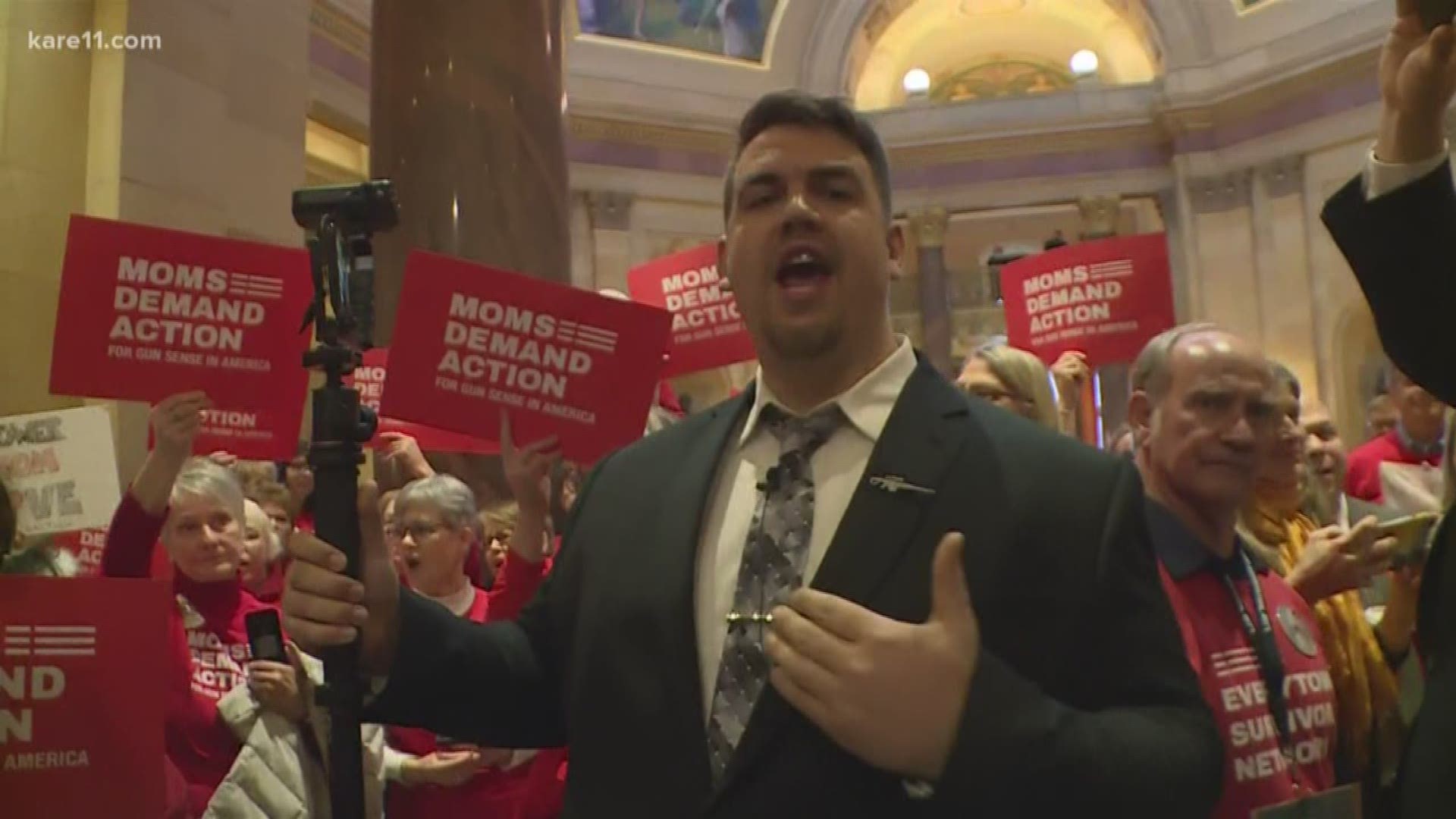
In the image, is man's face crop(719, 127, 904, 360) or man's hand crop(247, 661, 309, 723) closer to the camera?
man's face crop(719, 127, 904, 360)

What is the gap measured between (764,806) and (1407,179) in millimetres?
1113

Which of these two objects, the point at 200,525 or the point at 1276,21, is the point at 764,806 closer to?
the point at 200,525

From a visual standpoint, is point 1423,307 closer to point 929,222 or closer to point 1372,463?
point 1372,463

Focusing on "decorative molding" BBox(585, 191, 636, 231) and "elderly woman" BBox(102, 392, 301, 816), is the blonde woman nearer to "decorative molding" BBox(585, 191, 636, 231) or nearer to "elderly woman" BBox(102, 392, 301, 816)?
"elderly woman" BBox(102, 392, 301, 816)

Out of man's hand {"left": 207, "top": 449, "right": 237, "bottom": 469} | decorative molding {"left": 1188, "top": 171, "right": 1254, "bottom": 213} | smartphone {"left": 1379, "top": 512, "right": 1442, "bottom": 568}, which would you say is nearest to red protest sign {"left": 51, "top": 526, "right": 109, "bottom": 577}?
man's hand {"left": 207, "top": 449, "right": 237, "bottom": 469}

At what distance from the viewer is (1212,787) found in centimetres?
155

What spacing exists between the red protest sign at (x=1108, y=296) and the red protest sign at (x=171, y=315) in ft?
9.82

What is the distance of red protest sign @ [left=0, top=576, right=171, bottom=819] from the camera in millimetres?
2723

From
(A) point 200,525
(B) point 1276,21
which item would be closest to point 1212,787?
(A) point 200,525

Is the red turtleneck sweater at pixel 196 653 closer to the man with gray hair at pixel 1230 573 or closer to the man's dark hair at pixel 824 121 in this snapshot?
the man's dark hair at pixel 824 121

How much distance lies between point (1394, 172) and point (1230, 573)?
110 centimetres

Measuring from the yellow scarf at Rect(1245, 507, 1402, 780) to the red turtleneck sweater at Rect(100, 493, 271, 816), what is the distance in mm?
2463

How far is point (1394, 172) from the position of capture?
1697 mm

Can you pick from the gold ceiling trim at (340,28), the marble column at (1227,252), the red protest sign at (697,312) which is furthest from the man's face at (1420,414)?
the marble column at (1227,252)
